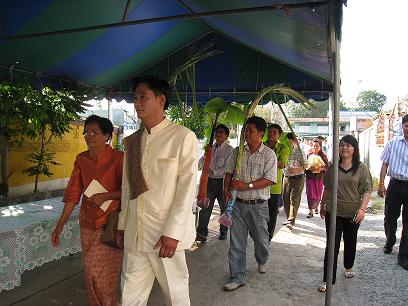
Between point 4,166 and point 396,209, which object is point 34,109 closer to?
point 4,166

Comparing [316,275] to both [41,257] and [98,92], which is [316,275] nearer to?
[41,257]

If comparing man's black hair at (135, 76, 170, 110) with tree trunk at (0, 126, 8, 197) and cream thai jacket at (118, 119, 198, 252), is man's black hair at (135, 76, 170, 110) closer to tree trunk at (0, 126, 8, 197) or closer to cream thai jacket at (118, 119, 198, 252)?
cream thai jacket at (118, 119, 198, 252)

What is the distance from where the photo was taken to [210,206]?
5.06 metres

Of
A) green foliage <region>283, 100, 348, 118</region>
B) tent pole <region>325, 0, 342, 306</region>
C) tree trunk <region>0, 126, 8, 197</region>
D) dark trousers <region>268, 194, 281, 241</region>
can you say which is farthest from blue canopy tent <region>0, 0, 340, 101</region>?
tree trunk <region>0, 126, 8, 197</region>

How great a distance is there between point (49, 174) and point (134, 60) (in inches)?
130

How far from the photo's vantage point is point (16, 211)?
347cm

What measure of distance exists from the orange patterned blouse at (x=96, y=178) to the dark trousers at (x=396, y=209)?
338 centimetres

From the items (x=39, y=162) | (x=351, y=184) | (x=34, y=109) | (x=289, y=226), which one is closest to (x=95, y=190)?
(x=351, y=184)

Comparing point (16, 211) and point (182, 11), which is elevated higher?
→ point (182, 11)

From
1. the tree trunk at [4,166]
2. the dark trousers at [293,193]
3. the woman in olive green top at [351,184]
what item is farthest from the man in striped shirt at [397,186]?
the tree trunk at [4,166]

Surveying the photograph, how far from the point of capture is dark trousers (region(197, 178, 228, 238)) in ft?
16.4

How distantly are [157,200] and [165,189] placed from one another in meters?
0.07

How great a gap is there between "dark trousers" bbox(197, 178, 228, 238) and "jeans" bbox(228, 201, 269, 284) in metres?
1.47

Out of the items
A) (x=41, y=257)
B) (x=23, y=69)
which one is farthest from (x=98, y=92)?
(x=41, y=257)
